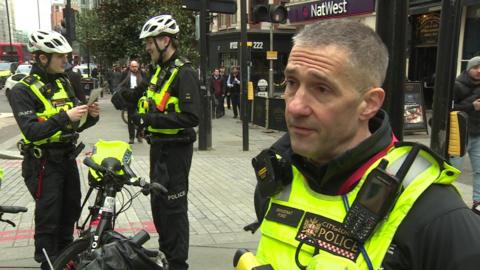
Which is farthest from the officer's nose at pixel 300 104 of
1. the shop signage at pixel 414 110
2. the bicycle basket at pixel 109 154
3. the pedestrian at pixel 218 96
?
the pedestrian at pixel 218 96

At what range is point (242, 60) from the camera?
35.3 feet

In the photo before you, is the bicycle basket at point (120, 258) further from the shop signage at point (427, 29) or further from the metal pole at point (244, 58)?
the shop signage at point (427, 29)

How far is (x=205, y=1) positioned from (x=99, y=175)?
302 inches

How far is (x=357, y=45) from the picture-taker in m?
1.38

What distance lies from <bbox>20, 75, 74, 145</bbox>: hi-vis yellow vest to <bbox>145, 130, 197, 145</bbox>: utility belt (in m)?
0.70

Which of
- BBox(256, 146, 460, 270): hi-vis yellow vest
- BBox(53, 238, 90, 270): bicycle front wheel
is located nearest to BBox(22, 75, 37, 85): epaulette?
BBox(53, 238, 90, 270): bicycle front wheel

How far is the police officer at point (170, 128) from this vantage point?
3746mm

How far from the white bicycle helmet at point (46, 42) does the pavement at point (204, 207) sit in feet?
6.44

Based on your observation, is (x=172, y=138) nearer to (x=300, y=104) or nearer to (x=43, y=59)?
(x=43, y=59)

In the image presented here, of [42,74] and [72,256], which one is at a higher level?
[42,74]

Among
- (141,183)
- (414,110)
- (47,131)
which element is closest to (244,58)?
(414,110)

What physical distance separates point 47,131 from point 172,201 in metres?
1.08

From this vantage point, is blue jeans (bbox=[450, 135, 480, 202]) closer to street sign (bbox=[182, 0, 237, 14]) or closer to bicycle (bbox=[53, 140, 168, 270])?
bicycle (bbox=[53, 140, 168, 270])

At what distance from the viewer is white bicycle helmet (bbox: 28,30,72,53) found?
3.65m
